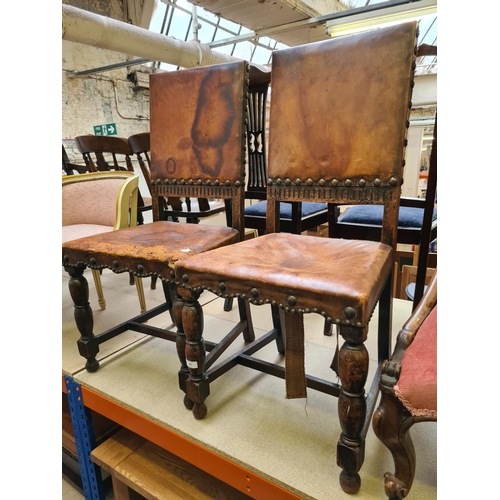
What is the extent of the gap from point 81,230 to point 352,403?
1.49 meters

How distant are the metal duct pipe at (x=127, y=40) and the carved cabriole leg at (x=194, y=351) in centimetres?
333

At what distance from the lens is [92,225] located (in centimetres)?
189

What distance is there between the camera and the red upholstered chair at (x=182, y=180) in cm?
114

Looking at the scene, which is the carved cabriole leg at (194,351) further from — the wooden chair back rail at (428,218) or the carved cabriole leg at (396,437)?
the wooden chair back rail at (428,218)

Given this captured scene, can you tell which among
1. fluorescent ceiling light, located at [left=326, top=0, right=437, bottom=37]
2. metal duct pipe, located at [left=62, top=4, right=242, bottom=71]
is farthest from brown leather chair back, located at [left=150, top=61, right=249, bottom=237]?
fluorescent ceiling light, located at [left=326, top=0, right=437, bottom=37]

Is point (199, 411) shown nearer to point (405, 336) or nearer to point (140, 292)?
point (405, 336)

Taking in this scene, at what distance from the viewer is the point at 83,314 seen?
1.32 meters

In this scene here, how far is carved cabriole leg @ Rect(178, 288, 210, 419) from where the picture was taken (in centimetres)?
100

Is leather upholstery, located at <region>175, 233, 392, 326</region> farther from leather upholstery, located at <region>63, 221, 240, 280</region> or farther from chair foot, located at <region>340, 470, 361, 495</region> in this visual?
chair foot, located at <region>340, 470, 361, 495</region>

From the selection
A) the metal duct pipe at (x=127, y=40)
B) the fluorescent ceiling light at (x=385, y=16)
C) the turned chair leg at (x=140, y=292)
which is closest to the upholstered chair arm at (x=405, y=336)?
the turned chair leg at (x=140, y=292)

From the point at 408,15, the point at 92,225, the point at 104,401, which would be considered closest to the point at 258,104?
the point at 92,225

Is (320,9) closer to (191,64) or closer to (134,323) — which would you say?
(191,64)

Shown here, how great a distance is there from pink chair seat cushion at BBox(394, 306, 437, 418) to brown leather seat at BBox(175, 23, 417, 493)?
0.33 ft
